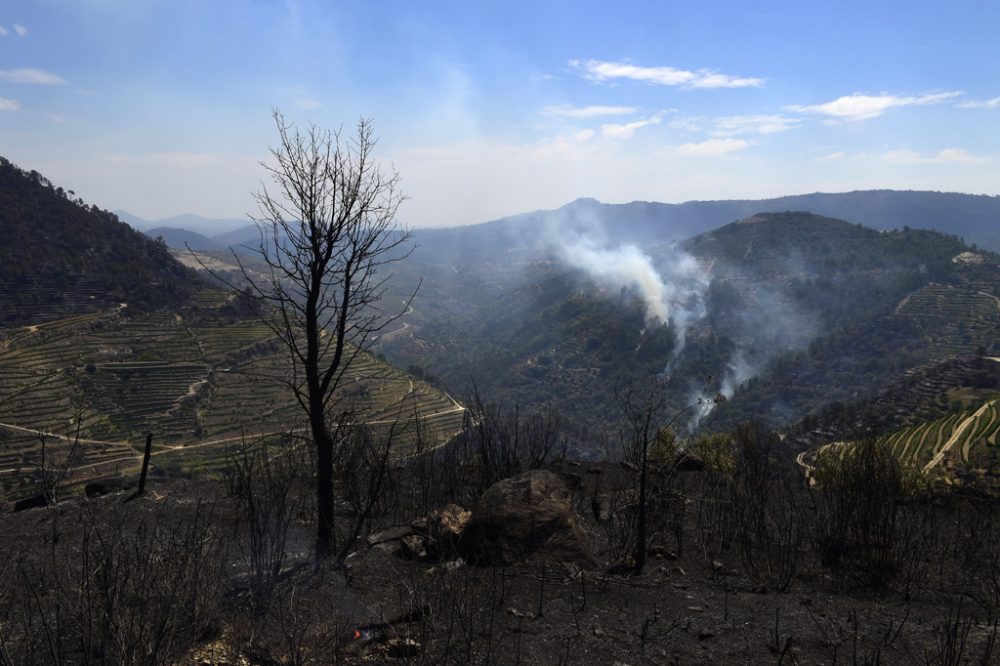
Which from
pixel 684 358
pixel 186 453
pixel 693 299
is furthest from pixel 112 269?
pixel 693 299

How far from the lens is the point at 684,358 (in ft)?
433

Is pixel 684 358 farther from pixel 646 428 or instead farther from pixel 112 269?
pixel 646 428

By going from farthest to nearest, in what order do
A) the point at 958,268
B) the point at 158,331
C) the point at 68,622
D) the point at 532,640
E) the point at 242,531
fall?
the point at 958,268
the point at 158,331
the point at 242,531
the point at 532,640
the point at 68,622

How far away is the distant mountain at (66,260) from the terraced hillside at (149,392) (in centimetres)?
376

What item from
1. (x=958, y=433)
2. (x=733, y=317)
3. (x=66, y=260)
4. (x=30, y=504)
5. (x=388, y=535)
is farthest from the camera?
(x=733, y=317)

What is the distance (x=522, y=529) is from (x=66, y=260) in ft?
295

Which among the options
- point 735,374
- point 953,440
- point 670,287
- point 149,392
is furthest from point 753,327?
point 149,392

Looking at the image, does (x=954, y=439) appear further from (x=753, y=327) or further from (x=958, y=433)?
(x=753, y=327)

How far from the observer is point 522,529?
8.48 metres

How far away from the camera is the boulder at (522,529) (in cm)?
835

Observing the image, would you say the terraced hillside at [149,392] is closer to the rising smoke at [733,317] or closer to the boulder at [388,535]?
the boulder at [388,535]

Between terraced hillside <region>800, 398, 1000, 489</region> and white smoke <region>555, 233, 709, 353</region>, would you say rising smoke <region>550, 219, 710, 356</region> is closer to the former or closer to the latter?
white smoke <region>555, 233, 709, 353</region>

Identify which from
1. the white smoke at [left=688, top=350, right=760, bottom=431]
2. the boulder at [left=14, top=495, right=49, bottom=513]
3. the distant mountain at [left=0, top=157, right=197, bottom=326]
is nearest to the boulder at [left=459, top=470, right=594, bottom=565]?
the boulder at [left=14, top=495, right=49, bottom=513]

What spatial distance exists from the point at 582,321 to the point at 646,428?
155m
